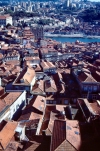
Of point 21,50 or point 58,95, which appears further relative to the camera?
point 21,50

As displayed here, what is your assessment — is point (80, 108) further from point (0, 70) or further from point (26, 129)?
point (0, 70)

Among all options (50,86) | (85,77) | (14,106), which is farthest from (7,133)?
(85,77)

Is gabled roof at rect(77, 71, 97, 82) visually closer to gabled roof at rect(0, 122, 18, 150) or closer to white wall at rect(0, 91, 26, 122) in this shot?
white wall at rect(0, 91, 26, 122)

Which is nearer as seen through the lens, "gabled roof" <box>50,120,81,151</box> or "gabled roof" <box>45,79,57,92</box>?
"gabled roof" <box>50,120,81,151</box>

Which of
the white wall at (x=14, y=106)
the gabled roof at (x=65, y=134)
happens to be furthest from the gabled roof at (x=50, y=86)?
the gabled roof at (x=65, y=134)

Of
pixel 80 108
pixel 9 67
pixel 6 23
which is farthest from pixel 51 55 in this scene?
pixel 6 23

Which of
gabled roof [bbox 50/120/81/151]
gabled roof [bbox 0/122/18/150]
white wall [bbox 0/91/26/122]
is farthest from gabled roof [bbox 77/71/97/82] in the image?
gabled roof [bbox 0/122/18/150]

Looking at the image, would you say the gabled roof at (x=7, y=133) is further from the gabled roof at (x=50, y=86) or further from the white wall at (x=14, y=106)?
the gabled roof at (x=50, y=86)

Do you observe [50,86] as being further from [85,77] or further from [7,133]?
[7,133]

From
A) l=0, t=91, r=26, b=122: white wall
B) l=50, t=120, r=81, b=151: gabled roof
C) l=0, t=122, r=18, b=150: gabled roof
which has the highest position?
l=50, t=120, r=81, b=151: gabled roof

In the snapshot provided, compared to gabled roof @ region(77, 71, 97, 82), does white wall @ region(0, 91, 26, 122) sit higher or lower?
lower

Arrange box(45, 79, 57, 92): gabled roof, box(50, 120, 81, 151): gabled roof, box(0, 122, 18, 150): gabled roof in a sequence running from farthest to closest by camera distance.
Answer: box(45, 79, 57, 92): gabled roof
box(0, 122, 18, 150): gabled roof
box(50, 120, 81, 151): gabled roof
